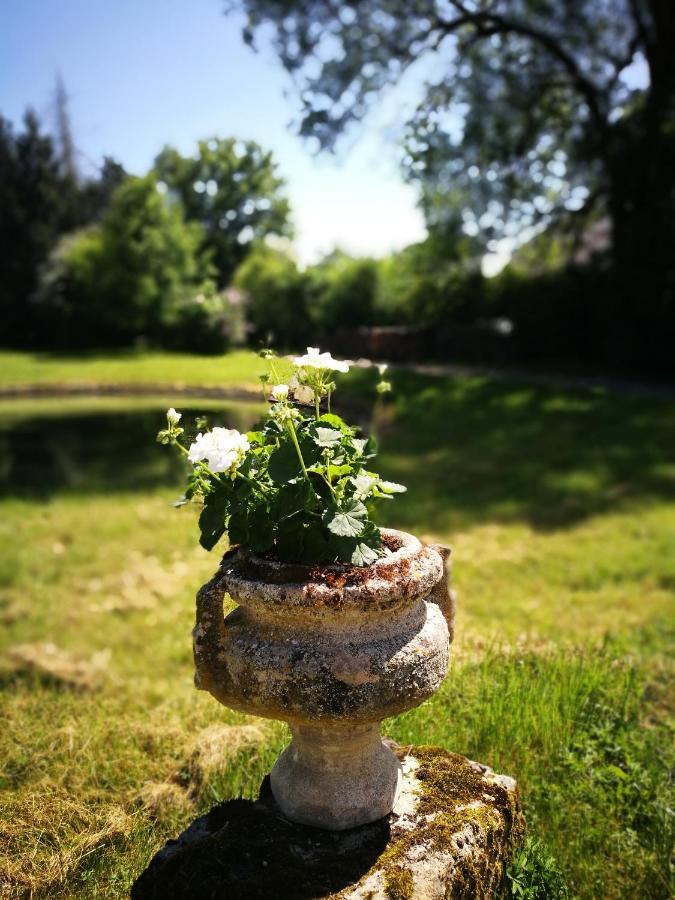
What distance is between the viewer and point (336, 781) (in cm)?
222

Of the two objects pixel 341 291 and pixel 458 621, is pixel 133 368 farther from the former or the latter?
pixel 458 621

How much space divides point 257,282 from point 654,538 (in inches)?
215

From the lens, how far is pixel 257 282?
9383mm

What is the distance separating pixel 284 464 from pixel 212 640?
0.53m

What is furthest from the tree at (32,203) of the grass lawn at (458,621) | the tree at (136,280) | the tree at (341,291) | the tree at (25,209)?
the tree at (341,291)

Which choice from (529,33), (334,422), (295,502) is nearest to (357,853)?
(295,502)

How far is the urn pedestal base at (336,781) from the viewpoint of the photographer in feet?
7.22

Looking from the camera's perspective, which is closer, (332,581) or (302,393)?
(332,581)

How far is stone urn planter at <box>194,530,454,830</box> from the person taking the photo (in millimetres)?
1931

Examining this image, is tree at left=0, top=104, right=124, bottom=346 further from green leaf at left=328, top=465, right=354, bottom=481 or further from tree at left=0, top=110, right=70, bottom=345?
green leaf at left=328, top=465, right=354, bottom=481

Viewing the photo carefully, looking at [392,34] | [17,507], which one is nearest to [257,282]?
[17,507]

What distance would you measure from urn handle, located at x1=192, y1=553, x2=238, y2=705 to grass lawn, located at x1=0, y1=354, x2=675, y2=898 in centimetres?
80

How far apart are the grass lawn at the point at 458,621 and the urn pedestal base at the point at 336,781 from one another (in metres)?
0.64

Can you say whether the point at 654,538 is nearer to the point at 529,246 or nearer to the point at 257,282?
the point at 257,282
